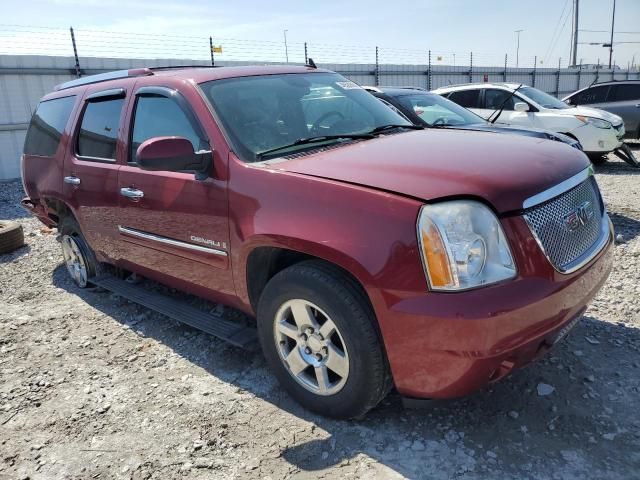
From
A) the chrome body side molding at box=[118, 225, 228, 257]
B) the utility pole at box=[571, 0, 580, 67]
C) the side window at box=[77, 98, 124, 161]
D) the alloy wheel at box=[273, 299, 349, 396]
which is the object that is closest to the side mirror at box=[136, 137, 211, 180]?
the chrome body side molding at box=[118, 225, 228, 257]

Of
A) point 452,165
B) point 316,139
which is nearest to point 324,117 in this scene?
point 316,139

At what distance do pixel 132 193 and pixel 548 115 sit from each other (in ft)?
28.0

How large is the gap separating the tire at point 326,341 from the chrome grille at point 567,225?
33.9 inches

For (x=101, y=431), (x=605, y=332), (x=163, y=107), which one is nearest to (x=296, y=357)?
(x=101, y=431)

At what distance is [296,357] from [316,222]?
31.1 inches

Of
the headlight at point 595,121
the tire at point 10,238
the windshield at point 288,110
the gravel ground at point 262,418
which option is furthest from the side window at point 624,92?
the tire at point 10,238

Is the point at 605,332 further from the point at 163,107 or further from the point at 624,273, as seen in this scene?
the point at 163,107

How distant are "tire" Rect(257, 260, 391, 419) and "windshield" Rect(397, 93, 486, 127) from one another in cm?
486

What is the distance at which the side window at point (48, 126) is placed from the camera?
4691 millimetres

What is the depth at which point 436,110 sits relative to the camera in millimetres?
7391

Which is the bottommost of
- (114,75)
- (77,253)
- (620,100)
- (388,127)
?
(77,253)

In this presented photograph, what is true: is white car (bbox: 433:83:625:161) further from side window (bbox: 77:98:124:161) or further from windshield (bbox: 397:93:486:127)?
side window (bbox: 77:98:124:161)

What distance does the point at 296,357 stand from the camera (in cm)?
282

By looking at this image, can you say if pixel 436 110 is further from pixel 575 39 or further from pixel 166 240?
pixel 575 39
